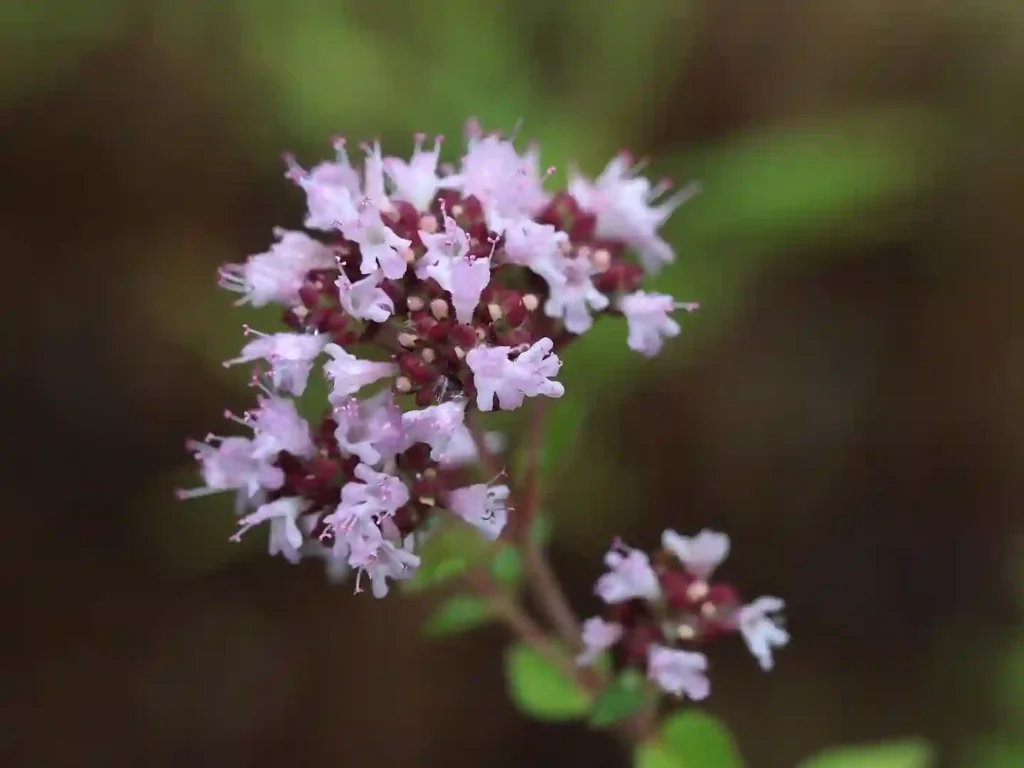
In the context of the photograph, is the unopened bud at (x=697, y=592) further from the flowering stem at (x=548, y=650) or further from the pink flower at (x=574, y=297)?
the pink flower at (x=574, y=297)

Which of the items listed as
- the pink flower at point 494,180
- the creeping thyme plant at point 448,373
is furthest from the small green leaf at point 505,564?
the pink flower at point 494,180

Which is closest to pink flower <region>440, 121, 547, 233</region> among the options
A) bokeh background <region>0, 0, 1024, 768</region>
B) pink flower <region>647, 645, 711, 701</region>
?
pink flower <region>647, 645, 711, 701</region>

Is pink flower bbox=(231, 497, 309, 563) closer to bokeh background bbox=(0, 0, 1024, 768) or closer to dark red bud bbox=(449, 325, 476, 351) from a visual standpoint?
dark red bud bbox=(449, 325, 476, 351)

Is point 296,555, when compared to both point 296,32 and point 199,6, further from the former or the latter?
point 199,6

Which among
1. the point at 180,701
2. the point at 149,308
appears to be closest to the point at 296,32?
the point at 149,308

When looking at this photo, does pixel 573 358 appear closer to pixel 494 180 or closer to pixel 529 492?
pixel 529 492

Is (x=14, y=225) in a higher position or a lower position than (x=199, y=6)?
lower
